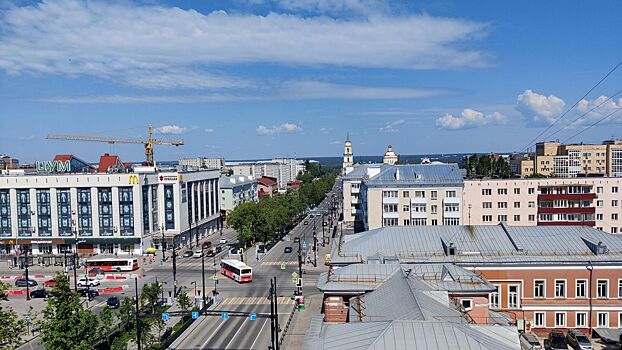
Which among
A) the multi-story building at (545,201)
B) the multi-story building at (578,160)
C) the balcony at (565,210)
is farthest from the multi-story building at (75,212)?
the multi-story building at (578,160)

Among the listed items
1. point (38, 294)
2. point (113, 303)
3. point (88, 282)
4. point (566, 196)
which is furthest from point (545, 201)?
point (38, 294)

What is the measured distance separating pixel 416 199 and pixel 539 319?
126ft

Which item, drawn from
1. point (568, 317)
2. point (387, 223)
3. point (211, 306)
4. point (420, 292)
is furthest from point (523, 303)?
point (387, 223)

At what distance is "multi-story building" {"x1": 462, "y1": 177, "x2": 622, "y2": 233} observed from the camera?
254 ft

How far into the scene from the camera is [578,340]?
38188mm

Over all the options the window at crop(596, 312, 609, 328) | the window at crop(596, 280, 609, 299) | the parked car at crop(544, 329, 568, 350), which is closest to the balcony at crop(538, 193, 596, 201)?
the window at crop(596, 280, 609, 299)

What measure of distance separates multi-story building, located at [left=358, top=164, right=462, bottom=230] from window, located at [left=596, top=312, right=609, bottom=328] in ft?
121

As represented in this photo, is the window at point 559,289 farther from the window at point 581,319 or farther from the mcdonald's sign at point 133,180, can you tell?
the mcdonald's sign at point 133,180

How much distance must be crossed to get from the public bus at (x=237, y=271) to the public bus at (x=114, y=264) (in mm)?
15073

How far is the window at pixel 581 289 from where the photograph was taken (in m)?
40.8

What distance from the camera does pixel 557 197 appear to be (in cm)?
7725

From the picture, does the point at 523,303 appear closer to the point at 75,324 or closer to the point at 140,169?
the point at 75,324

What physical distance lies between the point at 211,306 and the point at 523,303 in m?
30.3

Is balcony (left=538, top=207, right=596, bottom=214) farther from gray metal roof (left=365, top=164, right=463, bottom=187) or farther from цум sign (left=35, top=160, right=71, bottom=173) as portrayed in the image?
цум sign (left=35, top=160, right=71, bottom=173)
